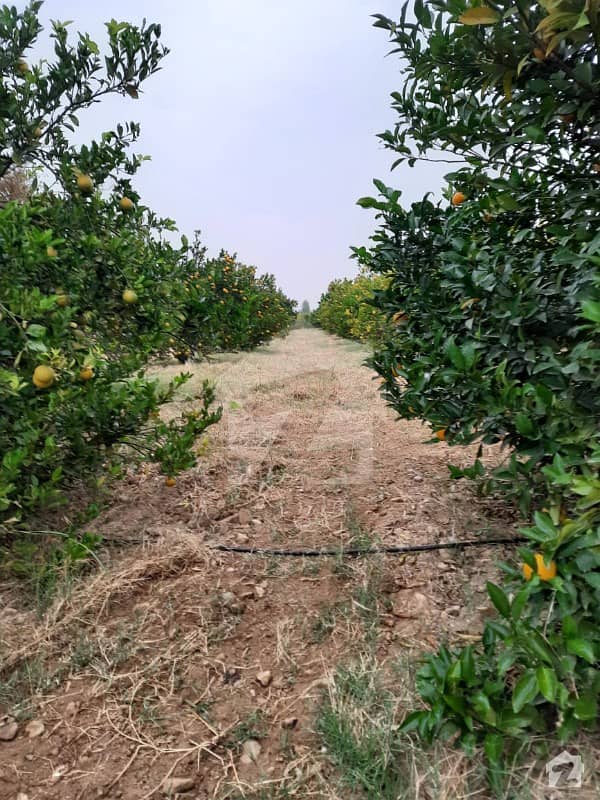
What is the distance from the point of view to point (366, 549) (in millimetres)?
1880

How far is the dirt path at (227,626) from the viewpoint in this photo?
117 cm

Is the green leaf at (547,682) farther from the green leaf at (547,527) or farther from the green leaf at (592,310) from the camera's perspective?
the green leaf at (592,310)

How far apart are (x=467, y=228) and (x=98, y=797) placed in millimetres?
2048

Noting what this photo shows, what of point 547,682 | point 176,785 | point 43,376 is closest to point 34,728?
point 176,785

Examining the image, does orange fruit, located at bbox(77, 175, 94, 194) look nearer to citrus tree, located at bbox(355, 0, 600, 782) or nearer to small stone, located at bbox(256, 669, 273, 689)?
citrus tree, located at bbox(355, 0, 600, 782)

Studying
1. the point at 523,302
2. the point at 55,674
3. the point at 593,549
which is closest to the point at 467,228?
the point at 523,302

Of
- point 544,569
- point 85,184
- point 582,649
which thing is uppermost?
point 85,184

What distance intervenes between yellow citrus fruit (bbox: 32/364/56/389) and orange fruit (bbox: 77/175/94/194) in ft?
3.49

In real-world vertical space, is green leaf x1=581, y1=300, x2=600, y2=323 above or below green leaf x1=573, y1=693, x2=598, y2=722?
above

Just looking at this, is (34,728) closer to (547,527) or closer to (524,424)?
(547,527)

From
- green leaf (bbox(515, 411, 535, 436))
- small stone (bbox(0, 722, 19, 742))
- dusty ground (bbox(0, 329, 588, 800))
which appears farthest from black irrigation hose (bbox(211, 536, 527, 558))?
small stone (bbox(0, 722, 19, 742))

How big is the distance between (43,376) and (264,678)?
1.14 metres

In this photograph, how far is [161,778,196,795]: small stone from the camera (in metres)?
1.11

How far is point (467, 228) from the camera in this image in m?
1.89
